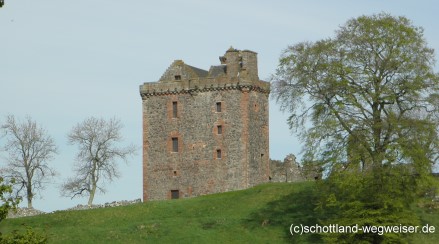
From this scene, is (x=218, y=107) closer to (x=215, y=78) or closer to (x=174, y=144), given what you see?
(x=215, y=78)

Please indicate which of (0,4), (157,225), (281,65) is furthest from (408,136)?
(0,4)

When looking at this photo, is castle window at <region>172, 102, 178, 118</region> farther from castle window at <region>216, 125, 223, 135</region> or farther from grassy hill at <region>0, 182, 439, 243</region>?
grassy hill at <region>0, 182, 439, 243</region>

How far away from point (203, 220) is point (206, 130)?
1662cm

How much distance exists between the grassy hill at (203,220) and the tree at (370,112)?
3.10 meters

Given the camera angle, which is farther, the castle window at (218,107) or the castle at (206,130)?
the castle window at (218,107)

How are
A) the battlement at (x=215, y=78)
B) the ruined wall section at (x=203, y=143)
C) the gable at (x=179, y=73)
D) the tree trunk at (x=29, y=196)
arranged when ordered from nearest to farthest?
the ruined wall section at (x=203, y=143) → the battlement at (x=215, y=78) → the gable at (x=179, y=73) → the tree trunk at (x=29, y=196)

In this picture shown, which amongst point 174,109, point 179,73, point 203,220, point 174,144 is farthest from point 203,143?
point 203,220

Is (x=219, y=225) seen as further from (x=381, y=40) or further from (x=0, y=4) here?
(x=0, y=4)

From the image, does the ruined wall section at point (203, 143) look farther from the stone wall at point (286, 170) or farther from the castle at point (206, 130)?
the stone wall at point (286, 170)

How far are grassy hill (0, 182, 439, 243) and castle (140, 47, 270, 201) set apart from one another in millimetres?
3936

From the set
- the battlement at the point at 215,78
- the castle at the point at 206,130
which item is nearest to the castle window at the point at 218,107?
the castle at the point at 206,130

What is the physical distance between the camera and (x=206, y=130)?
72.0 m

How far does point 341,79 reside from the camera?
177ft

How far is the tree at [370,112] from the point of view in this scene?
49.9m
